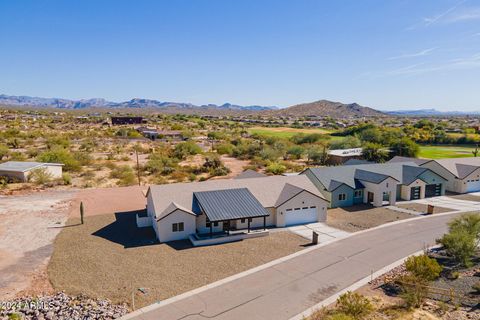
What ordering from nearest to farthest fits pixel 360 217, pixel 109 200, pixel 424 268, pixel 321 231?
pixel 424 268
pixel 321 231
pixel 360 217
pixel 109 200

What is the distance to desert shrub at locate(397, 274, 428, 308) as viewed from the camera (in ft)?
52.1

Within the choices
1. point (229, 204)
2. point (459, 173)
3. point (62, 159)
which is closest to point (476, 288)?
point (229, 204)

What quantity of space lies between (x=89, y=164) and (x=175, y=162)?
44.6ft

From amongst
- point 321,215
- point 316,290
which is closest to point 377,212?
point 321,215

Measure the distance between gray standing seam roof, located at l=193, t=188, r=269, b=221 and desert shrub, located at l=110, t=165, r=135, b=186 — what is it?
2030cm

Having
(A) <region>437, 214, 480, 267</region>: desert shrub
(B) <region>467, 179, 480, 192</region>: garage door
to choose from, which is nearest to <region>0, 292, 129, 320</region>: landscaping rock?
(A) <region>437, 214, 480, 267</region>: desert shrub

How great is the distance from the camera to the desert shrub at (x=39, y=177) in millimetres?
42688

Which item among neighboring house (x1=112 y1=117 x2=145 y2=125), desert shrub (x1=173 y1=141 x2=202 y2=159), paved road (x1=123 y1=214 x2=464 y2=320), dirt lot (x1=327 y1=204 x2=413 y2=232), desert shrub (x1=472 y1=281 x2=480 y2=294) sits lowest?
paved road (x1=123 y1=214 x2=464 y2=320)

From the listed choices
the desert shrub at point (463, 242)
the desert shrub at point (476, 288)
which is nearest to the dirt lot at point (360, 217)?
the desert shrub at point (463, 242)

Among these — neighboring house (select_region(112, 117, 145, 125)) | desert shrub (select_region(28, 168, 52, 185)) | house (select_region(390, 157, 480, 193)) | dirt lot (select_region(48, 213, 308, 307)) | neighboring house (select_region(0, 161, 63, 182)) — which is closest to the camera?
dirt lot (select_region(48, 213, 308, 307))

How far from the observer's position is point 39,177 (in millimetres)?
42844

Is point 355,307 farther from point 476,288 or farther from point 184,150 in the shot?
point 184,150

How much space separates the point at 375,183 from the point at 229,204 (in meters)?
16.2

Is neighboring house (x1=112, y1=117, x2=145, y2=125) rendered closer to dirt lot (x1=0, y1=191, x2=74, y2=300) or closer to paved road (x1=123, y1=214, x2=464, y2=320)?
dirt lot (x1=0, y1=191, x2=74, y2=300)
